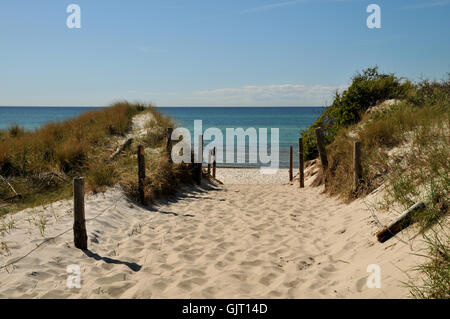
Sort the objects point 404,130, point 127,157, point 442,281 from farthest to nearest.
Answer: point 127,157
point 404,130
point 442,281

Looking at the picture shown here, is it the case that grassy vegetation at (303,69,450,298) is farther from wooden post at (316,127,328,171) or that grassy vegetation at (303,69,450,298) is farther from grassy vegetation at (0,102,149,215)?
grassy vegetation at (0,102,149,215)

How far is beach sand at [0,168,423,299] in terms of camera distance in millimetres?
4141

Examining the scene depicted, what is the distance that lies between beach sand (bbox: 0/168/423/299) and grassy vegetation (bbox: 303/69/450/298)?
0.34 metres

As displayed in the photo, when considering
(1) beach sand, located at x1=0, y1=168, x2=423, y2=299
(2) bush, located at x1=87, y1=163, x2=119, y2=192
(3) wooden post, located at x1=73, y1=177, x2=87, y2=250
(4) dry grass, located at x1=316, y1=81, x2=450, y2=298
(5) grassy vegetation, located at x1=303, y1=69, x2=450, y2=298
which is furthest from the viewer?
(2) bush, located at x1=87, y1=163, x2=119, y2=192

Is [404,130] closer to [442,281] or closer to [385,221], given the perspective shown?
[385,221]

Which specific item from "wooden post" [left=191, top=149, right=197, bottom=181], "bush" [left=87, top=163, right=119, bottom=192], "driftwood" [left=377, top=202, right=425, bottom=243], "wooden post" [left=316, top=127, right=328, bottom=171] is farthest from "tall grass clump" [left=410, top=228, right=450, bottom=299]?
"wooden post" [left=191, top=149, right=197, bottom=181]

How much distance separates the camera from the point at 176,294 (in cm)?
→ 412

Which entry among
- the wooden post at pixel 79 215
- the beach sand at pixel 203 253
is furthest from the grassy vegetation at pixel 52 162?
the wooden post at pixel 79 215

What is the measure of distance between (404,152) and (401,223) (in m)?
3.21

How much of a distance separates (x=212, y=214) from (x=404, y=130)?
213 inches

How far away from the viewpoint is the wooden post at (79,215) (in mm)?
5266

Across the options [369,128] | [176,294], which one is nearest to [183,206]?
[176,294]

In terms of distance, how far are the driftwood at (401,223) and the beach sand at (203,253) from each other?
0.14 meters

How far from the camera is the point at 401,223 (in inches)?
186
